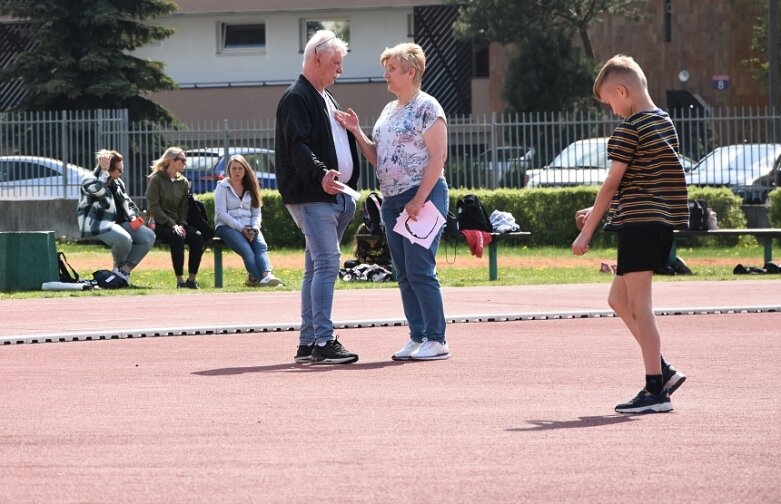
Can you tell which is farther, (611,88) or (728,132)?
(728,132)

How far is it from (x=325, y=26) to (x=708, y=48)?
11628 millimetres

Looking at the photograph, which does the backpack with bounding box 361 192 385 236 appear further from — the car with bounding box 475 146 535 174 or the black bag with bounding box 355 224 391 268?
the car with bounding box 475 146 535 174

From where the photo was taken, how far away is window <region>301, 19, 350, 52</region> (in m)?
51.2

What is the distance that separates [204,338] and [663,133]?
4.94m

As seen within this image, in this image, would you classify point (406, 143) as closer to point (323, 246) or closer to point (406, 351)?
point (323, 246)

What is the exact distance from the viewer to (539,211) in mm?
27094

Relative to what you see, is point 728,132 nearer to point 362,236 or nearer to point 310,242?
point 362,236

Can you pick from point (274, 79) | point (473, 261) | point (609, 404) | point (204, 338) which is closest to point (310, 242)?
point (204, 338)

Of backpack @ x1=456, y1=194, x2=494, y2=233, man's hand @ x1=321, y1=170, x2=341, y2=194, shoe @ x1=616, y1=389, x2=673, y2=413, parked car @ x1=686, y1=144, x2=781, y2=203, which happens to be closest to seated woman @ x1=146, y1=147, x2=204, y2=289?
backpack @ x1=456, y1=194, x2=494, y2=233

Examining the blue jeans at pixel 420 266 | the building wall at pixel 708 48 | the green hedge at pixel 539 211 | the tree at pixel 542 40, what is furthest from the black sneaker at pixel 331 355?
the building wall at pixel 708 48


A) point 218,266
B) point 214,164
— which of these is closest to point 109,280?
point 218,266

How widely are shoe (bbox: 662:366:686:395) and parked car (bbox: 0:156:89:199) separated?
2234cm

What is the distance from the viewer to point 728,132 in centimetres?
2906

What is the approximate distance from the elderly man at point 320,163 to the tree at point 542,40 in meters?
34.0
